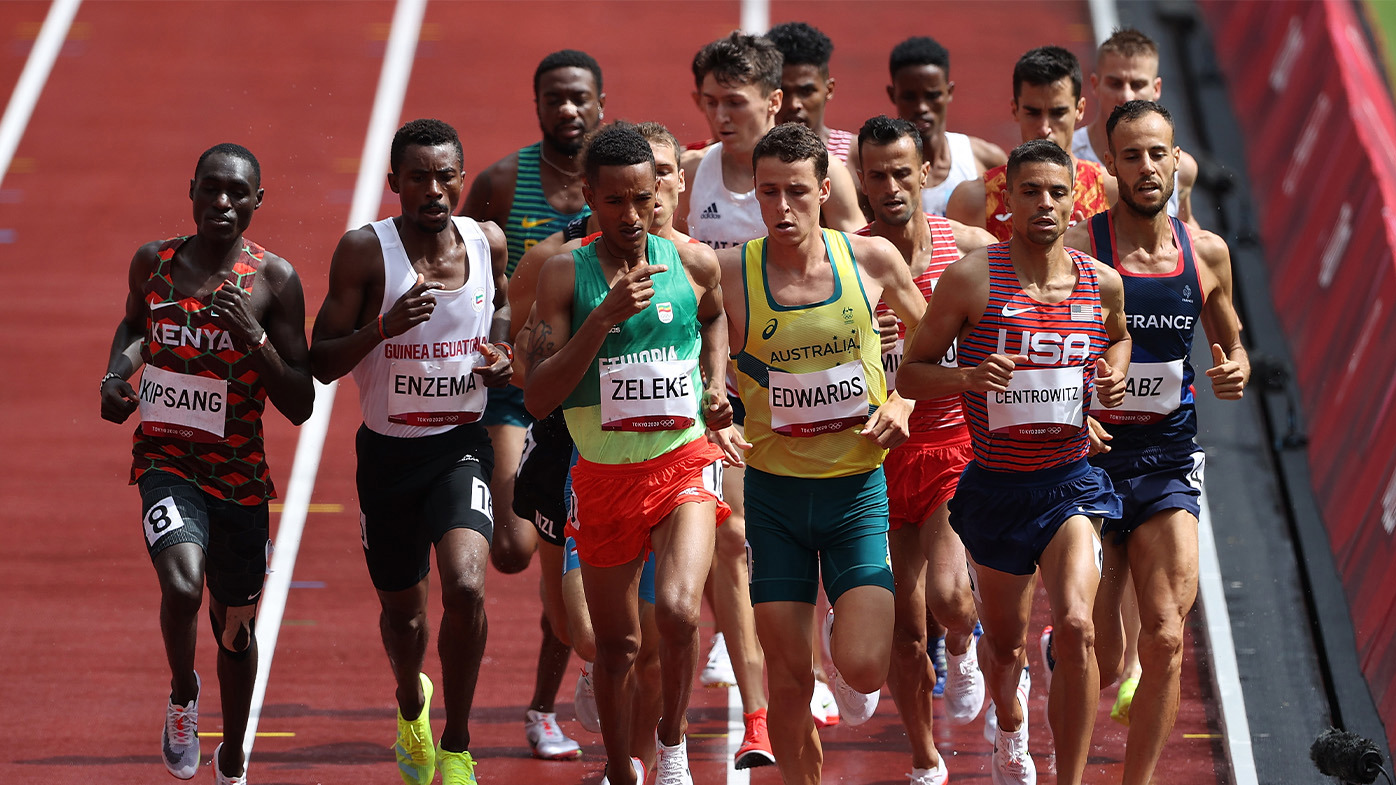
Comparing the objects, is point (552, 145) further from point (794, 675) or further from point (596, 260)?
point (794, 675)

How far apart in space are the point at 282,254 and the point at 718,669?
19.0 ft

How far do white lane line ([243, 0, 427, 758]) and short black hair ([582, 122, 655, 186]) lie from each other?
294 centimetres

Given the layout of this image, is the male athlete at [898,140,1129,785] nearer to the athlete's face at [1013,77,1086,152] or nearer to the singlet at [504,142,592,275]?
the athlete's face at [1013,77,1086,152]

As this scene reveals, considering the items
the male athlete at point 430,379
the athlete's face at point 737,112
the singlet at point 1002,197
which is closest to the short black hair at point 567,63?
the athlete's face at point 737,112

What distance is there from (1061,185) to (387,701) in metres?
4.02

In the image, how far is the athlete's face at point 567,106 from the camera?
8656 millimetres

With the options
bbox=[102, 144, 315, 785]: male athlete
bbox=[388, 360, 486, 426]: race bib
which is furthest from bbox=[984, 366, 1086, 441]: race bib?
bbox=[102, 144, 315, 785]: male athlete

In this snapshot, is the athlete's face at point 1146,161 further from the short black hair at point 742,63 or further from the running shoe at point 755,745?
the running shoe at point 755,745

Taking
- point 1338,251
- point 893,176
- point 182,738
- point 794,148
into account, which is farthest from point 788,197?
point 1338,251

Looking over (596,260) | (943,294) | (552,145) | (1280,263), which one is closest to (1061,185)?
(943,294)

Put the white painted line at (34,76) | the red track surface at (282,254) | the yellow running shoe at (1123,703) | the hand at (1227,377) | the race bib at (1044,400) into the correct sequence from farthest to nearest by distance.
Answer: the white painted line at (34,76), the red track surface at (282,254), the yellow running shoe at (1123,703), the hand at (1227,377), the race bib at (1044,400)

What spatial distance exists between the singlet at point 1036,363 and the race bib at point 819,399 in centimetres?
42

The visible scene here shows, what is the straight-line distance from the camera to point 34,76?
15.6 metres

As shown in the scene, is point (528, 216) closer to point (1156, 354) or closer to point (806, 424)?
point (806, 424)
